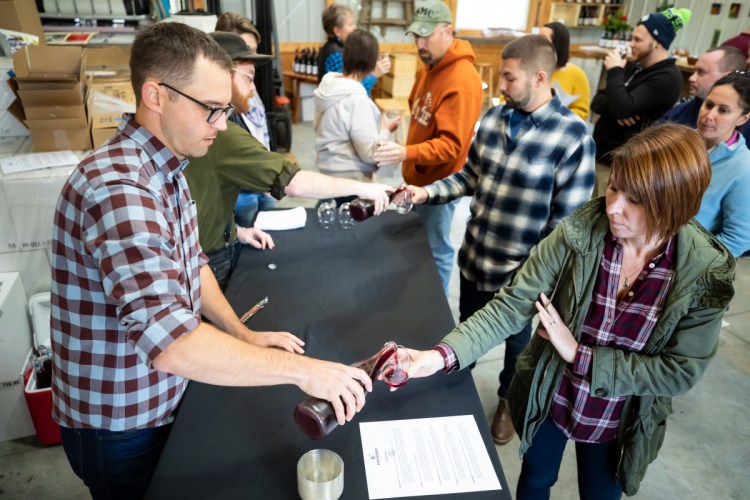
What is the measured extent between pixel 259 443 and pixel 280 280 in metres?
0.81

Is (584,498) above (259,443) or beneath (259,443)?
beneath

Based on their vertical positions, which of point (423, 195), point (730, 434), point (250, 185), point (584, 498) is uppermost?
point (250, 185)

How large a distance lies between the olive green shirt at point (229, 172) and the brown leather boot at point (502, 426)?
4.45 ft

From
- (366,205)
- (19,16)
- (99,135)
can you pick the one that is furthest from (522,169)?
(19,16)

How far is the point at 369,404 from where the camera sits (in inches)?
51.9

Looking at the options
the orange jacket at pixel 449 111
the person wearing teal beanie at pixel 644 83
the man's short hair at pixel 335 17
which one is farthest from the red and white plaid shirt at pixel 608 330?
the man's short hair at pixel 335 17


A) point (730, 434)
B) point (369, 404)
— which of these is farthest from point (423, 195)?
point (730, 434)

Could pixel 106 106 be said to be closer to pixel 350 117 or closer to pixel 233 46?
pixel 233 46

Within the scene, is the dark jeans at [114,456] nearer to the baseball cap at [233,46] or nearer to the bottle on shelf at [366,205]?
the bottle on shelf at [366,205]

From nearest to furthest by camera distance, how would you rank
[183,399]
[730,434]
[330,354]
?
[183,399] < [330,354] < [730,434]

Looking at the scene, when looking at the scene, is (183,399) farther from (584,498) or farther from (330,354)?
(584,498)

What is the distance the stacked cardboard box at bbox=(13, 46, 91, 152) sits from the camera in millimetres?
2424

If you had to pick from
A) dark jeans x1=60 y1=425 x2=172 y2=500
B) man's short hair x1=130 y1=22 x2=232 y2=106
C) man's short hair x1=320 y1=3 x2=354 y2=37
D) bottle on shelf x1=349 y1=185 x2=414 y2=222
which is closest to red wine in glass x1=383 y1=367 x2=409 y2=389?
dark jeans x1=60 y1=425 x2=172 y2=500

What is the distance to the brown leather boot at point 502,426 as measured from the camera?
229cm
